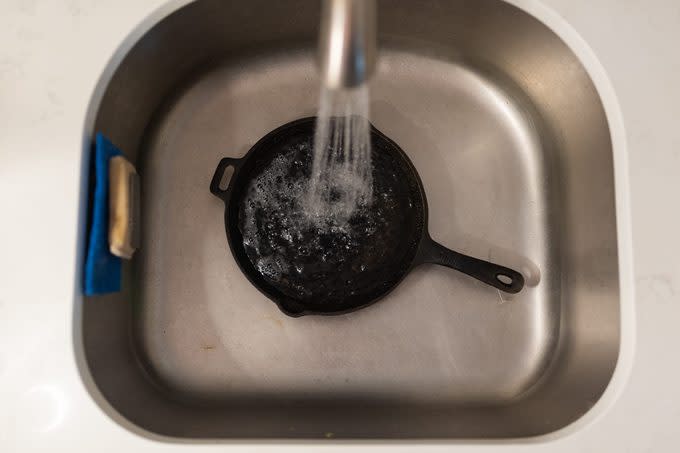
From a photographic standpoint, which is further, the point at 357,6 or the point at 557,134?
the point at 557,134

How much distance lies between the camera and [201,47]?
0.74 metres

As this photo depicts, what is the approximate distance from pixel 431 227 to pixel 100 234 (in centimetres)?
44

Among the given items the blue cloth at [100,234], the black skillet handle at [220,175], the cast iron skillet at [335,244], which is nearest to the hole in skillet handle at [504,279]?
the cast iron skillet at [335,244]

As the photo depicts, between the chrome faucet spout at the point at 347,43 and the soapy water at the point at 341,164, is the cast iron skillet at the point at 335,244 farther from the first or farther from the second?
the chrome faucet spout at the point at 347,43

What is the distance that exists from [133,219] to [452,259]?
0.42 m

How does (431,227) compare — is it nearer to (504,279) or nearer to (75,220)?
(504,279)

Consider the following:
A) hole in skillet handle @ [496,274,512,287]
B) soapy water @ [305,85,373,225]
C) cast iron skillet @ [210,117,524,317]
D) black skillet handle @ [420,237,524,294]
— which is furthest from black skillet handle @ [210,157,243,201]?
hole in skillet handle @ [496,274,512,287]

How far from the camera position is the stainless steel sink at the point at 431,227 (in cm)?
68

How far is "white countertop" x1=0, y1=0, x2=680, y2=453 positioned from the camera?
548 mm

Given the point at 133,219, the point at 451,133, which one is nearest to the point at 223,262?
the point at 133,219

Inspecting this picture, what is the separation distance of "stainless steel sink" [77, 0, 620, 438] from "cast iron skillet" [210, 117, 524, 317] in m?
0.04

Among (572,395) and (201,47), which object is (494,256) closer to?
(572,395)

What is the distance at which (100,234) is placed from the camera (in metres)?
0.59

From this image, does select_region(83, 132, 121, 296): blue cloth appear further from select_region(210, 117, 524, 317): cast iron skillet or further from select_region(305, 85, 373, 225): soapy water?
select_region(305, 85, 373, 225): soapy water
